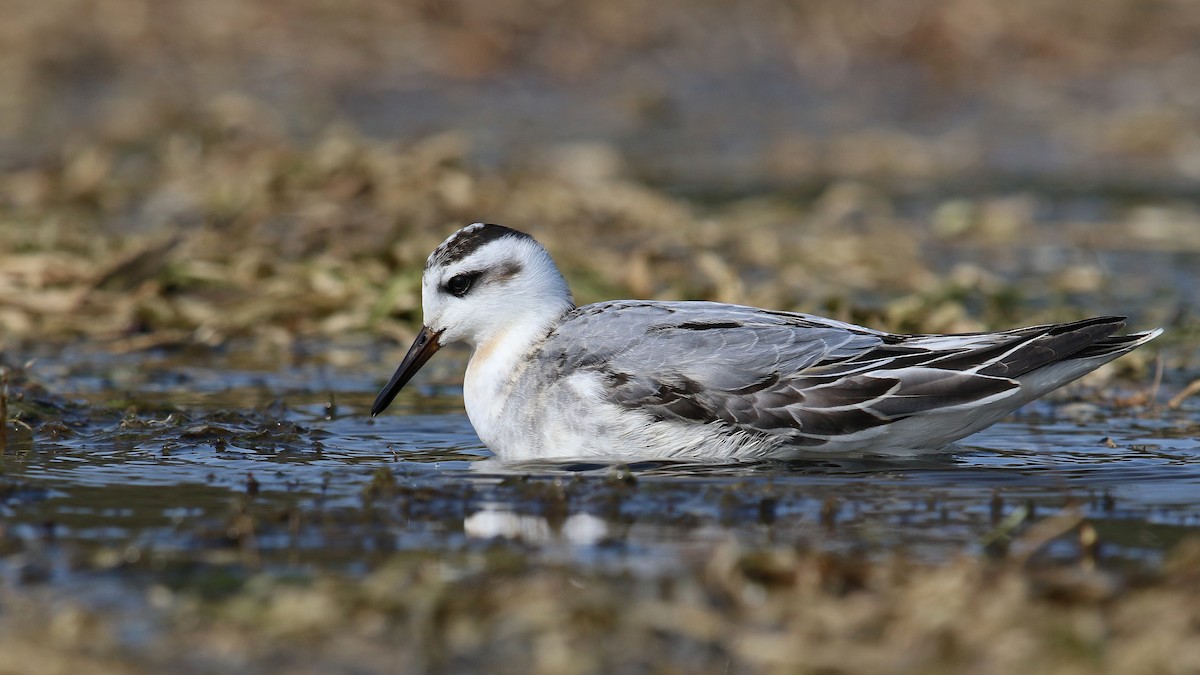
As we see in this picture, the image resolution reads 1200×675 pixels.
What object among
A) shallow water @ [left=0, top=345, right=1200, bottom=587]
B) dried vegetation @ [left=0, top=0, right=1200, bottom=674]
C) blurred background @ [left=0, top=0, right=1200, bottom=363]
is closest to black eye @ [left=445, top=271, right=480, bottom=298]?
shallow water @ [left=0, top=345, right=1200, bottom=587]

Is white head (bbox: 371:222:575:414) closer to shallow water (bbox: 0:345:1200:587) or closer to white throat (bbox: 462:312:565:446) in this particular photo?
white throat (bbox: 462:312:565:446)

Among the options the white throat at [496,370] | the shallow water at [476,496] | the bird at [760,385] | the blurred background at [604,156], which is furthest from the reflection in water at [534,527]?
the blurred background at [604,156]

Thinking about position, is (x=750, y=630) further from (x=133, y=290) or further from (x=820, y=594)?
(x=133, y=290)

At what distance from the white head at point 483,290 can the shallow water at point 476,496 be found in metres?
0.50

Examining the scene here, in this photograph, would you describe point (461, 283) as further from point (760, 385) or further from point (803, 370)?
point (803, 370)

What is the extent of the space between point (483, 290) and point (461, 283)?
4.0 inches

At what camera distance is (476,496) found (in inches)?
244

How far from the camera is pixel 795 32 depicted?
20844 millimetres

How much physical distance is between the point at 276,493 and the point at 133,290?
465 cm

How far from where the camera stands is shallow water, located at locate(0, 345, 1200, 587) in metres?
5.46

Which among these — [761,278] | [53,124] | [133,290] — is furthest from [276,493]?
[53,124]

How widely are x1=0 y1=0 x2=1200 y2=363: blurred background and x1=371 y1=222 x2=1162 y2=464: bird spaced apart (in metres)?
2.80

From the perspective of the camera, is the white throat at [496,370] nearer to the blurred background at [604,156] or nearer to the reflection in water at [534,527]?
the reflection in water at [534,527]

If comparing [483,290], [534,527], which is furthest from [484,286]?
[534,527]
